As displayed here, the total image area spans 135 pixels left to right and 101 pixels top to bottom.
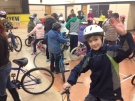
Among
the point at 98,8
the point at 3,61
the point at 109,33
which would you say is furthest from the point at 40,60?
the point at 98,8

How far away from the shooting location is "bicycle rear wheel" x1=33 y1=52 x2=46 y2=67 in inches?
204

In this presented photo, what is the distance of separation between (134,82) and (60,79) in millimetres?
1848

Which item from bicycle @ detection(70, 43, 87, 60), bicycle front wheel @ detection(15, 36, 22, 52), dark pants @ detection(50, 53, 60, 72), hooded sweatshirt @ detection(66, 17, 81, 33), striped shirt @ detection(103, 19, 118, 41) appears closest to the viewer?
dark pants @ detection(50, 53, 60, 72)

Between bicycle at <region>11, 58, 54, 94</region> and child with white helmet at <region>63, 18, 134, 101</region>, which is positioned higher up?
child with white helmet at <region>63, 18, 134, 101</region>

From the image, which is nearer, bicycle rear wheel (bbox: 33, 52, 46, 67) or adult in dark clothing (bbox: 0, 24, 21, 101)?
adult in dark clothing (bbox: 0, 24, 21, 101)

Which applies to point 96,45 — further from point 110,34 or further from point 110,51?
point 110,34

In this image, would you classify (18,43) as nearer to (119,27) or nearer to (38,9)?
(119,27)

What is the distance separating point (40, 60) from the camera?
552cm

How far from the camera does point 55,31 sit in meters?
3.97

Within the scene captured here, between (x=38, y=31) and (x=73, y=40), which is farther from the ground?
(x=38, y=31)

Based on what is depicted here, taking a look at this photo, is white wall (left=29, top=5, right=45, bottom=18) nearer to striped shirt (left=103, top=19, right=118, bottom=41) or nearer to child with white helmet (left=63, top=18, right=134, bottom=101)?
striped shirt (left=103, top=19, right=118, bottom=41)

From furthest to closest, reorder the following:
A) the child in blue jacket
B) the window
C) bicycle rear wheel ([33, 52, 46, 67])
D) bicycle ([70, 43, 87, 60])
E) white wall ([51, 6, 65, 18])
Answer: white wall ([51, 6, 65, 18])
the window
bicycle ([70, 43, 87, 60])
bicycle rear wheel ([33, 52, 46, 67])
the child in blue jacket

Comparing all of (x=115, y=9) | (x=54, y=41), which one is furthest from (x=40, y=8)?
(x=54, y=41)

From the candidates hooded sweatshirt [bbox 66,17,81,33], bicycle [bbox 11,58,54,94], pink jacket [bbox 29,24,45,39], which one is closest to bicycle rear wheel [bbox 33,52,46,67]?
pink jacket [bbox 29,24,45,39]
